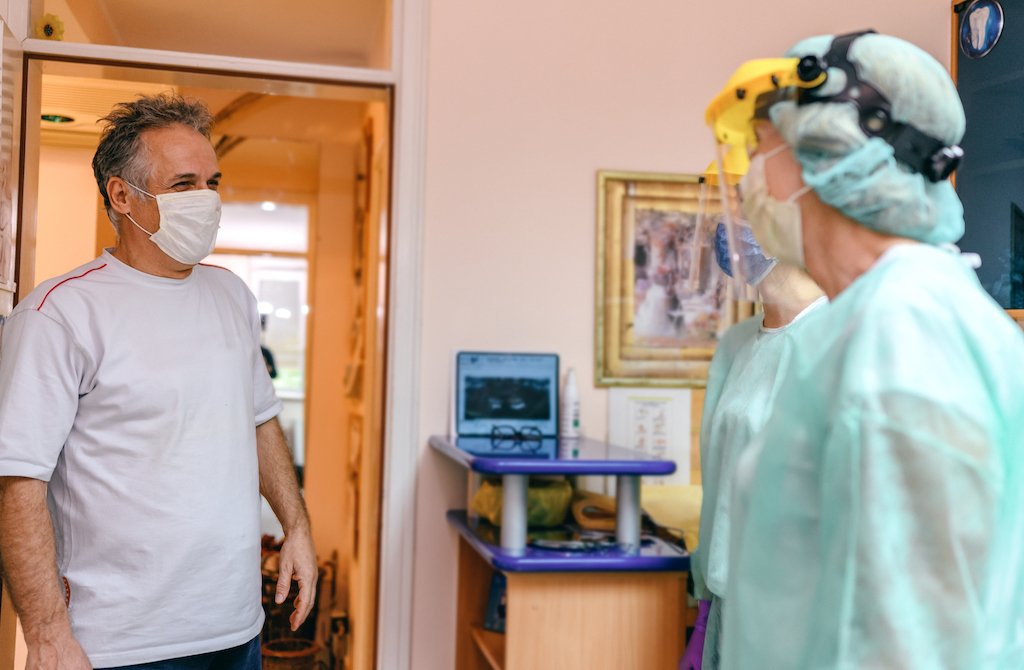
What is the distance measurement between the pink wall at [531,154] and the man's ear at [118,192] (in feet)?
3.25

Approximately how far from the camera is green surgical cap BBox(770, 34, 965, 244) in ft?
3.35

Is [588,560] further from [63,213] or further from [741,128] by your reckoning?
[63,213]

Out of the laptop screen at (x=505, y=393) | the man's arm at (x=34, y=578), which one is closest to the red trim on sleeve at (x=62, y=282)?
the man's arm at (x=34, y=578)

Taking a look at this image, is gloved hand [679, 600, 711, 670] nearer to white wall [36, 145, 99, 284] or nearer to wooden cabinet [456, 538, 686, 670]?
wooden cabinet [456, 538, 686, 670]

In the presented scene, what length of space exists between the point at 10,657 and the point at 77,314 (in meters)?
1.34

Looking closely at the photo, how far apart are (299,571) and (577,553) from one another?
0.58 meters

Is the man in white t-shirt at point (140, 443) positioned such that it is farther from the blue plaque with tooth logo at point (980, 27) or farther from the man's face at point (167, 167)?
the blue plaque with tooth logo at point (980, 27)

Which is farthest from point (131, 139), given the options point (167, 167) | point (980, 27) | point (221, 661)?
point (980, 27)

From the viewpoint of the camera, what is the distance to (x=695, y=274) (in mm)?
2066

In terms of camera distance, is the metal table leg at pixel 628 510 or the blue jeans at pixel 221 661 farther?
the metal table leg at pixel 628 510

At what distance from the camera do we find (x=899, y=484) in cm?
90

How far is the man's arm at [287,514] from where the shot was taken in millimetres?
1933

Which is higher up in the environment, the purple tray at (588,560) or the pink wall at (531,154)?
the pink wall at (531,154)

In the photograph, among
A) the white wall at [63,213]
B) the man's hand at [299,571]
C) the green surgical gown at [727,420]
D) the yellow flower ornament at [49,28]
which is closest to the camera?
the green surgical gown at [727,420]
